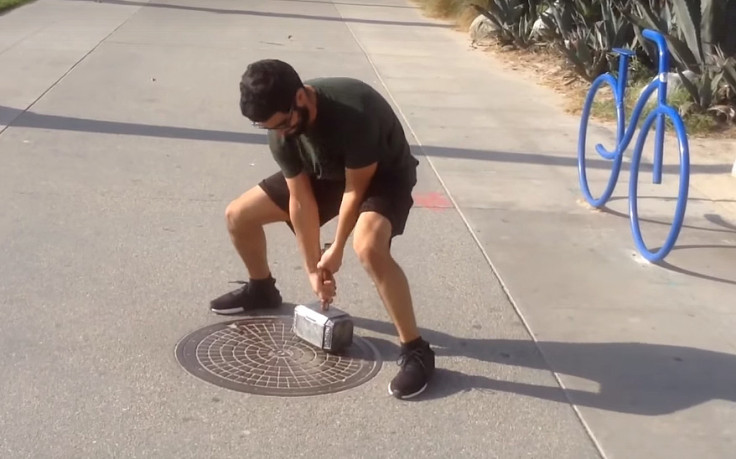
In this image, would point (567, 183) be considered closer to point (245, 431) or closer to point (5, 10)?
point (245, 431)

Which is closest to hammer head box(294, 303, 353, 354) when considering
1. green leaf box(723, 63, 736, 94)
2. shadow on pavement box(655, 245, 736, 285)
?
shadow on pavement box(655, 245, 736, 285)

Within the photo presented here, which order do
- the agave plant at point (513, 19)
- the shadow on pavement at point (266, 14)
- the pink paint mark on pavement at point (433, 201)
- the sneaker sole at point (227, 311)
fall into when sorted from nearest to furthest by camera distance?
1. the sneaker sole at point (227, 311)
2. the pink paint mark on pavement at point (433, 201)
3. the agave plant at point (513, 19)
4. the shadow on pavement at point (266, 14)

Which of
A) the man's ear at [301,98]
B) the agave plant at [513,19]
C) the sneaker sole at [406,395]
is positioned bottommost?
the agave plant at [513,19]

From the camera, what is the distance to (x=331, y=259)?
4.51 metres

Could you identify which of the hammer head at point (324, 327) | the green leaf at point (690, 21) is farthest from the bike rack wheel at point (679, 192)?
the green leaf at point (690, 21)

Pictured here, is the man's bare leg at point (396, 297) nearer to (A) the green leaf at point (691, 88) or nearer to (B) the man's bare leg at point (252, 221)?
(B) the man's bare leg at point (252, 221)

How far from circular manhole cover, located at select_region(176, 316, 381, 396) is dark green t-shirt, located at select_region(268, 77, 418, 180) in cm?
81

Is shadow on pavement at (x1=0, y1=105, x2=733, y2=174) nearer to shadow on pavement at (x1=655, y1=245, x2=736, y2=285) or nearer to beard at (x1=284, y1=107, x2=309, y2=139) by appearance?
shadow on pavement at (x1=655, y1=245, x2=736, y2=285)

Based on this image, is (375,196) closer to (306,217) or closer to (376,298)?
(306,217)

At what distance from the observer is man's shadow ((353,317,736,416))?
456cm

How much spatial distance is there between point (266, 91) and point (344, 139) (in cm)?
40

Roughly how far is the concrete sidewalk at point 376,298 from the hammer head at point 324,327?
23 centimetres

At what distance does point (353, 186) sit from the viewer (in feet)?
14.6

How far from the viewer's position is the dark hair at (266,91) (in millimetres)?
4105
